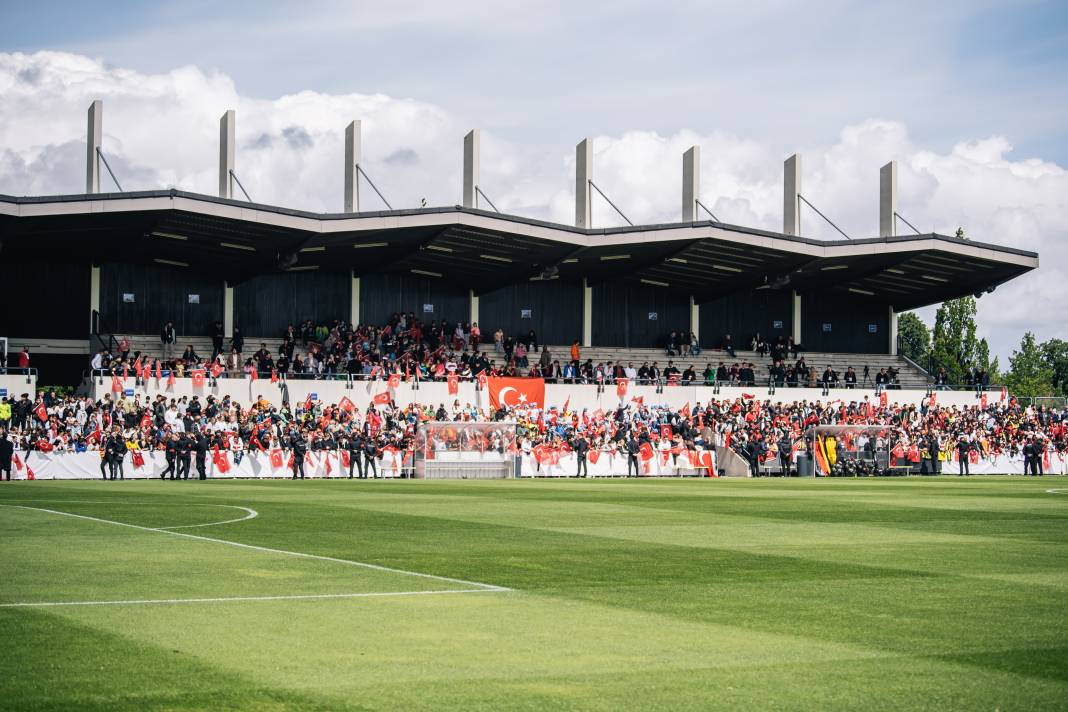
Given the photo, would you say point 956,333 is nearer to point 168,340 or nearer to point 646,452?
point 646,452

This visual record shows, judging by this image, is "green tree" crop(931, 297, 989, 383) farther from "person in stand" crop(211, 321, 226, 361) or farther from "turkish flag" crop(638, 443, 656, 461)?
"person in stand" crop(211, 321, 226, 361)

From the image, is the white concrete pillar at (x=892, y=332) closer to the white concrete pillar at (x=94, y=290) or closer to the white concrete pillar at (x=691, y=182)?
the white concrete pillar at (x=691, y=182)

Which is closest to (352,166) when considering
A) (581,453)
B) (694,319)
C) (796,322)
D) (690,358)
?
(581,453)

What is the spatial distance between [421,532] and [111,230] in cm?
3909

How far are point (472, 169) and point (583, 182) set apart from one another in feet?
19.6

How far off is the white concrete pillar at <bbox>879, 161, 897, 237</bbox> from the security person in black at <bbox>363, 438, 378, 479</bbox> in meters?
33.8

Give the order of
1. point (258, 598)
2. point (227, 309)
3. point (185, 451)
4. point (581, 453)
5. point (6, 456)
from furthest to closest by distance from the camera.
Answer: point (227, 309) → point (581, 453) → point (185, 451) → point (6, 456) → point (258, 598)

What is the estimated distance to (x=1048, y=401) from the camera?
68875mm

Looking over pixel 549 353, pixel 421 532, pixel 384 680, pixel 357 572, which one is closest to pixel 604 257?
pixel 549 353

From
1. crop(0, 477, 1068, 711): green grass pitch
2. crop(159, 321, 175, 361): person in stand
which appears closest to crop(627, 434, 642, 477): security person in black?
crop(159, 321, 175, 361): person in stand

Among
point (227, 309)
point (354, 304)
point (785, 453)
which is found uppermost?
point (354, 304)

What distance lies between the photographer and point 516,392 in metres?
60.0

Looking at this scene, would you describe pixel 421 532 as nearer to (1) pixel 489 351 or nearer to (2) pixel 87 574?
(2) pixel 87 574

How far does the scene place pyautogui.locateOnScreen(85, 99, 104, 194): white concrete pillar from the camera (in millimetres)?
56500
